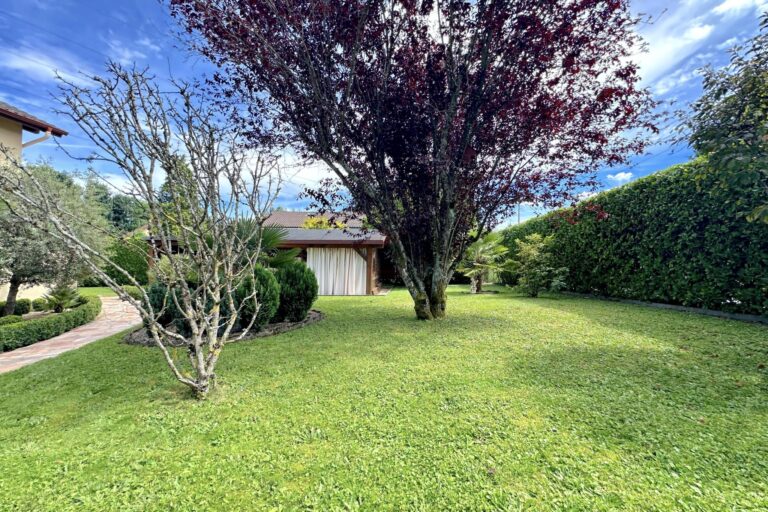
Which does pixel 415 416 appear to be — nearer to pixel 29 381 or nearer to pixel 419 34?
pixel 29 381

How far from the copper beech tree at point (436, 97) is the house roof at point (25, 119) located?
8.75 m

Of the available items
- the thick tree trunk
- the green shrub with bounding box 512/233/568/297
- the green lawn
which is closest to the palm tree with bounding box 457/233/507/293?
the thick tree trunk

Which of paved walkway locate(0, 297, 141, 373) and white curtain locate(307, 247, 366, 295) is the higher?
white curtain locate(307, 247, 366, 295)

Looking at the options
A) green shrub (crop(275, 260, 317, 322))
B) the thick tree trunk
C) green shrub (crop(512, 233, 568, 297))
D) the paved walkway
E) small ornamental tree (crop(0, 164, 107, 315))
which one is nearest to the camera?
the paved walkway

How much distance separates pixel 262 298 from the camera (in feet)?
19.7

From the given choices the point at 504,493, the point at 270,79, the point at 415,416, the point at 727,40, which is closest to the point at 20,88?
the point at 270,79

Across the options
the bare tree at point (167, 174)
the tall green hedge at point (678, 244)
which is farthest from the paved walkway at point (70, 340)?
the tall green hedge at point (678, 244)

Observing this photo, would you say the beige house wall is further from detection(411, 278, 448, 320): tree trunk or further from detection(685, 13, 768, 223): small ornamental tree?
detection(685, 13, 768, 223): small ornamental tree

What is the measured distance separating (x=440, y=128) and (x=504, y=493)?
20.5 feet

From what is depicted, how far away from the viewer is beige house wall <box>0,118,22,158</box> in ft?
33.1

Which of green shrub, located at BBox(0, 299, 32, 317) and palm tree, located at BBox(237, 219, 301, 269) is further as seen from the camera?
green shrub, located at BBox(0, 299, 32, 317)

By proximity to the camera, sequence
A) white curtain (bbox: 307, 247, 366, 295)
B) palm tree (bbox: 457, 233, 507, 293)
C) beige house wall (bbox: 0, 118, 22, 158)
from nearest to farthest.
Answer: beige house wall (bbox: 0, 118, 22, 158)
palm tree (bbox: 457, 233, 507, 293)
white curtain (bbox: 307, 247, 366, 295)

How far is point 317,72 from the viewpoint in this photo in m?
6.20

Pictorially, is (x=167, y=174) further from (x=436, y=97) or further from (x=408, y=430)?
(x=436, y=97)
